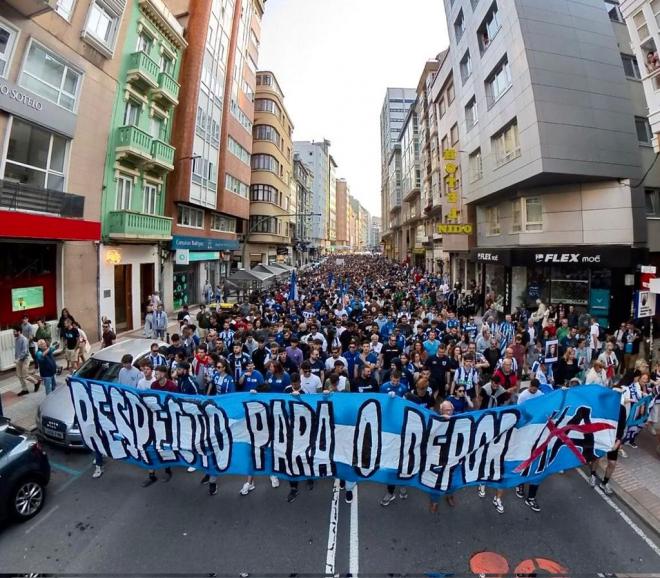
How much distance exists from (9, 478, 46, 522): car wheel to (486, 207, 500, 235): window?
24507mm

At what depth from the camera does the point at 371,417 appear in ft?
18.4

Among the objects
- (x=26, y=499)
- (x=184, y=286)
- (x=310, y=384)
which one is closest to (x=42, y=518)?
(x=26, y=499)

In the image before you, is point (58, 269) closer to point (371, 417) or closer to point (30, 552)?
point (30, 552)

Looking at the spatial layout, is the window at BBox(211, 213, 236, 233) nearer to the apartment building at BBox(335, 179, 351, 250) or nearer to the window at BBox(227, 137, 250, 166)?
the window at BBox(227, 137, 250, 166)

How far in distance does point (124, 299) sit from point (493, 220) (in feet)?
76.2

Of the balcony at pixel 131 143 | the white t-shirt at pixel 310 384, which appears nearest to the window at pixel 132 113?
the balcony at pixel 131 143

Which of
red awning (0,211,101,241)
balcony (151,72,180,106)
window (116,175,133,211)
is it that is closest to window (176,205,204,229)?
window (116,175,133,211)

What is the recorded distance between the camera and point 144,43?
2008 centimetres

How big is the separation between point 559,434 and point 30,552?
25.1 feet

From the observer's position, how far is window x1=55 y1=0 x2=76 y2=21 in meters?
14.1

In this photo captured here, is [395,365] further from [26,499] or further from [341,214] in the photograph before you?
[341,214]

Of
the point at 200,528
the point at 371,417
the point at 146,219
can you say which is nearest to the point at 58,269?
the point at 146,219

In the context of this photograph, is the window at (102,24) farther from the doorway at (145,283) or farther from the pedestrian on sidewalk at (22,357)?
the pedestrian on sidewalk at (22,357)

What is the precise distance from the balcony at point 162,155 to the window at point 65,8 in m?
6.34
